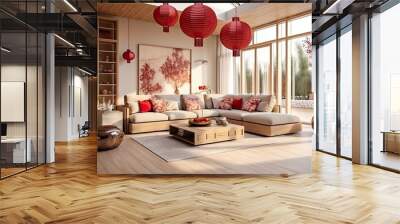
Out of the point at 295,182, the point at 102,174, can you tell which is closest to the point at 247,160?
the point at 295,182

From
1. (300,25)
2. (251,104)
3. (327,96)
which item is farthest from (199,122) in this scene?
(327,96)

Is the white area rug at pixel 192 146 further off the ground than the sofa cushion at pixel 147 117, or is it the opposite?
the sofa cushion at pixel 147 117

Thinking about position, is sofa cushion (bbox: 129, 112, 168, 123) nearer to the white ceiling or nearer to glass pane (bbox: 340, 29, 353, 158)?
the white ceiling

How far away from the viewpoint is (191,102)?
11.1 feet

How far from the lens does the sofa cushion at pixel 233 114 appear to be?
3450 mm

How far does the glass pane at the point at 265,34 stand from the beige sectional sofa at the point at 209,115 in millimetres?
595

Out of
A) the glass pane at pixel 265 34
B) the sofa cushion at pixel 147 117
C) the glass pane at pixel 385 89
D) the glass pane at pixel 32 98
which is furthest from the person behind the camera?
the glass pane at pixel 32 98

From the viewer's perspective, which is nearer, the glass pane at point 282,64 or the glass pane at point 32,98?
the glass pane at point 282,64

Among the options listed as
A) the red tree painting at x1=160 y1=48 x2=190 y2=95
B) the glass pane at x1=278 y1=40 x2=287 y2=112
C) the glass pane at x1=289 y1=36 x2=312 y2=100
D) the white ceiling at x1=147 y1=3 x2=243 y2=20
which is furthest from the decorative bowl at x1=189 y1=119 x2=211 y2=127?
the white ceiling at x1=147 y1=3 x2=243 y2=20

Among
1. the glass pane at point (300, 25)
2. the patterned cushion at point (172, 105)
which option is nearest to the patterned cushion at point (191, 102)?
the patterned cushion at point (172, 105)

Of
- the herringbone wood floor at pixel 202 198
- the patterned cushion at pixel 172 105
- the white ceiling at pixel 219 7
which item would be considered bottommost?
the herringbone wood floor at pixel 202 198

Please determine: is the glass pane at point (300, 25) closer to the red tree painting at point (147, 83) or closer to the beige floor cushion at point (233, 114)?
the beige floor cushion at point (233, 114)

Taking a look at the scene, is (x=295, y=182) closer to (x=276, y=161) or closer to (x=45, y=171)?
(x=276, y=161)

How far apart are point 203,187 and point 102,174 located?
123cm
